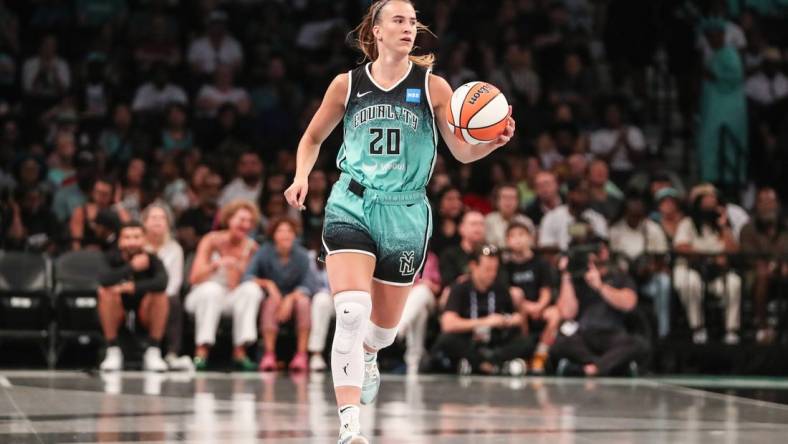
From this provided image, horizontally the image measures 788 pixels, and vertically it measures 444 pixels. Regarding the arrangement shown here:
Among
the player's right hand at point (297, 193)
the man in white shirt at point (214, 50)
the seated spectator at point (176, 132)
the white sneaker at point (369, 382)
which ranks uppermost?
the man in white shirt at point (214, 50)

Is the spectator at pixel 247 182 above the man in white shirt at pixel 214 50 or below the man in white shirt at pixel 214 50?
below

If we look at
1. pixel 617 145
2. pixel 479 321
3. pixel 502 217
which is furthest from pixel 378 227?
pixel 617 145

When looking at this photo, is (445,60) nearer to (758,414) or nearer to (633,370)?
(633,370)

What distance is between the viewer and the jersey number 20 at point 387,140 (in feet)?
22.9

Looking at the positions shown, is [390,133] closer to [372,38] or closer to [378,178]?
[378,178]

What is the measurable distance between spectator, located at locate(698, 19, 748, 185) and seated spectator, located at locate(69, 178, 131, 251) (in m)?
7.62

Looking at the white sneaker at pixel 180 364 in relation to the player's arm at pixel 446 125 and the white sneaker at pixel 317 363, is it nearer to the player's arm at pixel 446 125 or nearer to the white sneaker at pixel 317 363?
the white sneaker at pixel 317 363

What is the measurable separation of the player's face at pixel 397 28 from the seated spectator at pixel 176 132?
914 centimetres

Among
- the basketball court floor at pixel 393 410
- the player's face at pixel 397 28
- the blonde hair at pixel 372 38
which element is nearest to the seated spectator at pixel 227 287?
the basketball court floor at pixel 393 410

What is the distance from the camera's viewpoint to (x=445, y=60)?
17703mm

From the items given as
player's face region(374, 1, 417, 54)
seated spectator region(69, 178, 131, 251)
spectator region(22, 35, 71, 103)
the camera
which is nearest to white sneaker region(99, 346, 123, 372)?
seated spectator region(69, 178, 131, 251)

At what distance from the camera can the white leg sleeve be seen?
13.2 m

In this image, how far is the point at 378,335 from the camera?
294 inches

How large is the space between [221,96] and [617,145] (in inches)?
188
